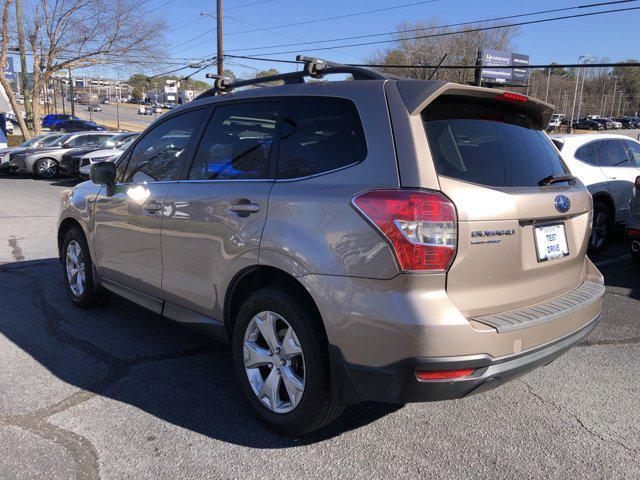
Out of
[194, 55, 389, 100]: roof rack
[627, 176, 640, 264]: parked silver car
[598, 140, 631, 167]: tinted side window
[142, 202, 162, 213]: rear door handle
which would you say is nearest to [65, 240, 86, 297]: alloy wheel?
[142, 202, 162, 213]: rear door handle

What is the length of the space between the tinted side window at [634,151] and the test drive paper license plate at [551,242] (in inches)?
246

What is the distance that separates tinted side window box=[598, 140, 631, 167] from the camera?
7777 mm

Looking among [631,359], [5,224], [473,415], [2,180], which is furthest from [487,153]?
[2,180]

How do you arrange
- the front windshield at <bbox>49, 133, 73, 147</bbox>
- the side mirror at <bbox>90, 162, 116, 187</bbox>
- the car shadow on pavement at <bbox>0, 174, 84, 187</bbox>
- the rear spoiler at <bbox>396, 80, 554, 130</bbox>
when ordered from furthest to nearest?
the front windshield at <bbox>49, 133, 73, 147</bbox>
the car shadow on pavement at <bbox>0, 174, 84, 187</bbox>
the side mirror at <bbox>90, 162, 116, 187</bbox>
the rear spoiler at <bbox>396, 80, 554, 130</bbox>

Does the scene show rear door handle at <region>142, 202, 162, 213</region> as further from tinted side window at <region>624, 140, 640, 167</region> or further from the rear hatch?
tinted side window at <region>624, 140, 640, 167</region>

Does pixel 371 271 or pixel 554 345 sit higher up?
pixel 371 271

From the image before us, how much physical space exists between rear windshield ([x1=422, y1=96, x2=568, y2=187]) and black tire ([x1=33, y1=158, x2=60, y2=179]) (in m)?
18.7

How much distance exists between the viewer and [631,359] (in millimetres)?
4066

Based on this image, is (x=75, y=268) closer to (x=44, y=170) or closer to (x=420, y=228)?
(x=420, y=228)

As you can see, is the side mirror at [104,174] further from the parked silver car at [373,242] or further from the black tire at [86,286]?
the parked silver car at [373,242]

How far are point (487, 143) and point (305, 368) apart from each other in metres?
1.50

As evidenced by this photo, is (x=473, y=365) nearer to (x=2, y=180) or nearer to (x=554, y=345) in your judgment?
(x=554, y=345)

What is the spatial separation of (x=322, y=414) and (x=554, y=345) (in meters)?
1.23

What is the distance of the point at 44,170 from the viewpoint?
18.5 metres
